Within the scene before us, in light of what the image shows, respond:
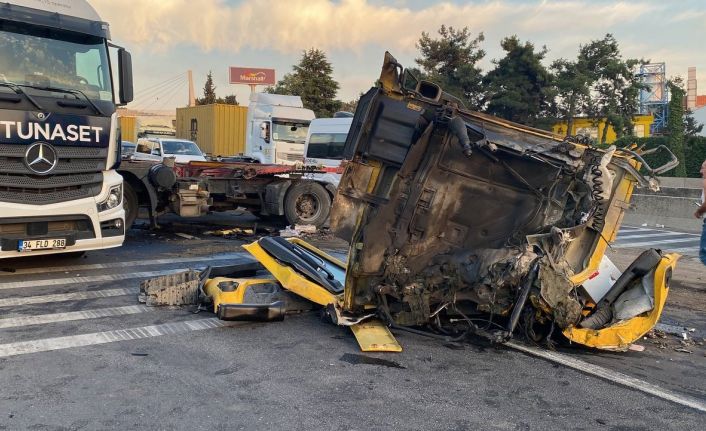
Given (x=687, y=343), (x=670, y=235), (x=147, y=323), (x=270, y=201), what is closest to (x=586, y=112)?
(x=670, y=235)

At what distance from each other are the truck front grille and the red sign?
4867 cm

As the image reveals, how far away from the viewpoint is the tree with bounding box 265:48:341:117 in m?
41.9

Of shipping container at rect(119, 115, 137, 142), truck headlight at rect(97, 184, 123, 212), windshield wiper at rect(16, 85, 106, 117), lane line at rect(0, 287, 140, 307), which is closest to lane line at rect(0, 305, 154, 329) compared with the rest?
lane line at rect(0, 287, 140, 307)

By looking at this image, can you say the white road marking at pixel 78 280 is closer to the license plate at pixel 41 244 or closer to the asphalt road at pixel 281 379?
the license plate at pixel 41 244

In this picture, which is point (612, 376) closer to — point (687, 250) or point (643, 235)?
point (687, 250)

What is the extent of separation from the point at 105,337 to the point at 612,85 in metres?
30.0

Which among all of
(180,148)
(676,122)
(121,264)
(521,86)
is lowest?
(121,264)

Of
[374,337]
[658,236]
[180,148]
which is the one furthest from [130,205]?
[658,236]

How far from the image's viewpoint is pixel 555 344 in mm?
4992

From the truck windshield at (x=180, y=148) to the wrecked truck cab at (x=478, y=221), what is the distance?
50.6 ft

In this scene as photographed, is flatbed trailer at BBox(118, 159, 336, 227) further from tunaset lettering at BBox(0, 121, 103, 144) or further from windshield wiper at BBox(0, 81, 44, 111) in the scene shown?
windshield wiper at BBox(0, 81, 44, 111)

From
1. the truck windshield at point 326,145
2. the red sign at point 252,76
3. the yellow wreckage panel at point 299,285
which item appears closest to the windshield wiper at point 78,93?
the yellow wreckage panel at point 299,285

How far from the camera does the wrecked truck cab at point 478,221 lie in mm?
4621

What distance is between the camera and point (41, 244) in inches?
260
